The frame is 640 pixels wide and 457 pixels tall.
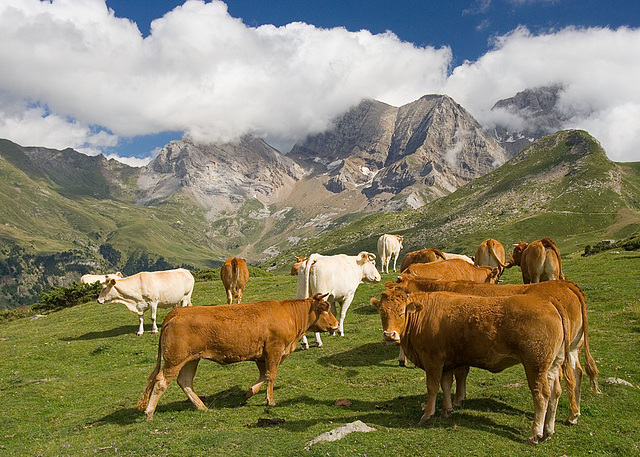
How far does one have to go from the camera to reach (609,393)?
1183cm

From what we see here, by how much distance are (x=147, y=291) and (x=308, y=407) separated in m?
15.2

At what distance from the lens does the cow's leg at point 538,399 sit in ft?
31.4

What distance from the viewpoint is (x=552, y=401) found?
9.91m

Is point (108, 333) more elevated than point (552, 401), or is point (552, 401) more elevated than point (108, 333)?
point (552, 401)

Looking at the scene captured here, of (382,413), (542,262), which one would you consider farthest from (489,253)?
(382,413)

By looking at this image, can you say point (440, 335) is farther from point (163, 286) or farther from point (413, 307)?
A: point (163, 286)

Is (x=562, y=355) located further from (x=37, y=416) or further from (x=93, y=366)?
(x=93, y=366)

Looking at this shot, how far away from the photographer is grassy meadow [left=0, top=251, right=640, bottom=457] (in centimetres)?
966

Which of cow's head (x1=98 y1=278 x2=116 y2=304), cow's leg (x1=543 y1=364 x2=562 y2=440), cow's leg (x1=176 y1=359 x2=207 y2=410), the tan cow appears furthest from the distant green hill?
cow's leg (x1=176 y1=359 x2=207 y2=410)

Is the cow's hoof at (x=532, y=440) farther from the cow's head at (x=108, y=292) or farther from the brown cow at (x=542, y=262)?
the cow's head at (x=108, y=292)

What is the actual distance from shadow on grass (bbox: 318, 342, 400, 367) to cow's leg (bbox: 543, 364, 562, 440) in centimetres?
680

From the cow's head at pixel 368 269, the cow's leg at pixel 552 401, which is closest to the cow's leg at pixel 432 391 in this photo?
the cow's leg at pixel 552 401

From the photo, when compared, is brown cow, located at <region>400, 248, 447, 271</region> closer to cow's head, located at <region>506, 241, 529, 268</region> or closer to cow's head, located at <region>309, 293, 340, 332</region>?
cow's head, located at <region>506, 241, 529, 268</region>

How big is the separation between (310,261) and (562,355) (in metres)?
11.1
